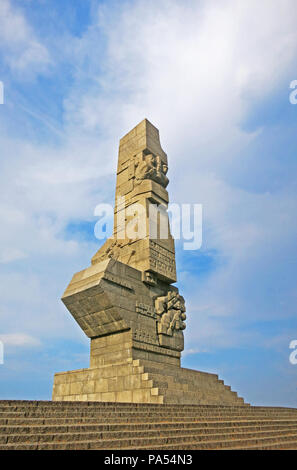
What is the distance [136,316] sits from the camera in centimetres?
1105

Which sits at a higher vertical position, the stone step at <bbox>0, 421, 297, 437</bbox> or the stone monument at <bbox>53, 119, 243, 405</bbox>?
the stone monument at <bbox>53, 119, 243, 405</bbox>

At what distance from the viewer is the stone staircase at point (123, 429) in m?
3.98

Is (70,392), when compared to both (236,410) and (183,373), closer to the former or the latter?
(183,373)

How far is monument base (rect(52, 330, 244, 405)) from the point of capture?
9312 millimetres

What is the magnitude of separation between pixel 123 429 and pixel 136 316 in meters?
6.35

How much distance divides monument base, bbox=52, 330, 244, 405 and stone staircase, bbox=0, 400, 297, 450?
9.07 feet

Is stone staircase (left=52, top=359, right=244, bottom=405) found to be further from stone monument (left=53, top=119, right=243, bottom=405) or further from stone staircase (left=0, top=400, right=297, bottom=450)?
stone staircase (left=0, top=400, right=297, bottom=450)

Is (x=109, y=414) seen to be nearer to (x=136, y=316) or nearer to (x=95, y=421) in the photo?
(x=95, y=421)

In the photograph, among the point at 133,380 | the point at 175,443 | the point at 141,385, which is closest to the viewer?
the point at 175,443

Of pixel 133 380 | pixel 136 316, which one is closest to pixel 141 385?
pixel 133 380

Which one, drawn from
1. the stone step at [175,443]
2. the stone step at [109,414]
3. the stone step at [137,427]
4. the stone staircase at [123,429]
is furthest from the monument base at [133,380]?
the stone step at [175,443]

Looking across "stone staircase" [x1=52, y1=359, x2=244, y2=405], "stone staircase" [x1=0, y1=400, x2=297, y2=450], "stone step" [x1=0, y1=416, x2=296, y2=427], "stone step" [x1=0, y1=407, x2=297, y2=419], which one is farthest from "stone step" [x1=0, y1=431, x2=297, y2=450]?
"stone staircase" [x1=52, y1=359, x2=244, y2=405]
